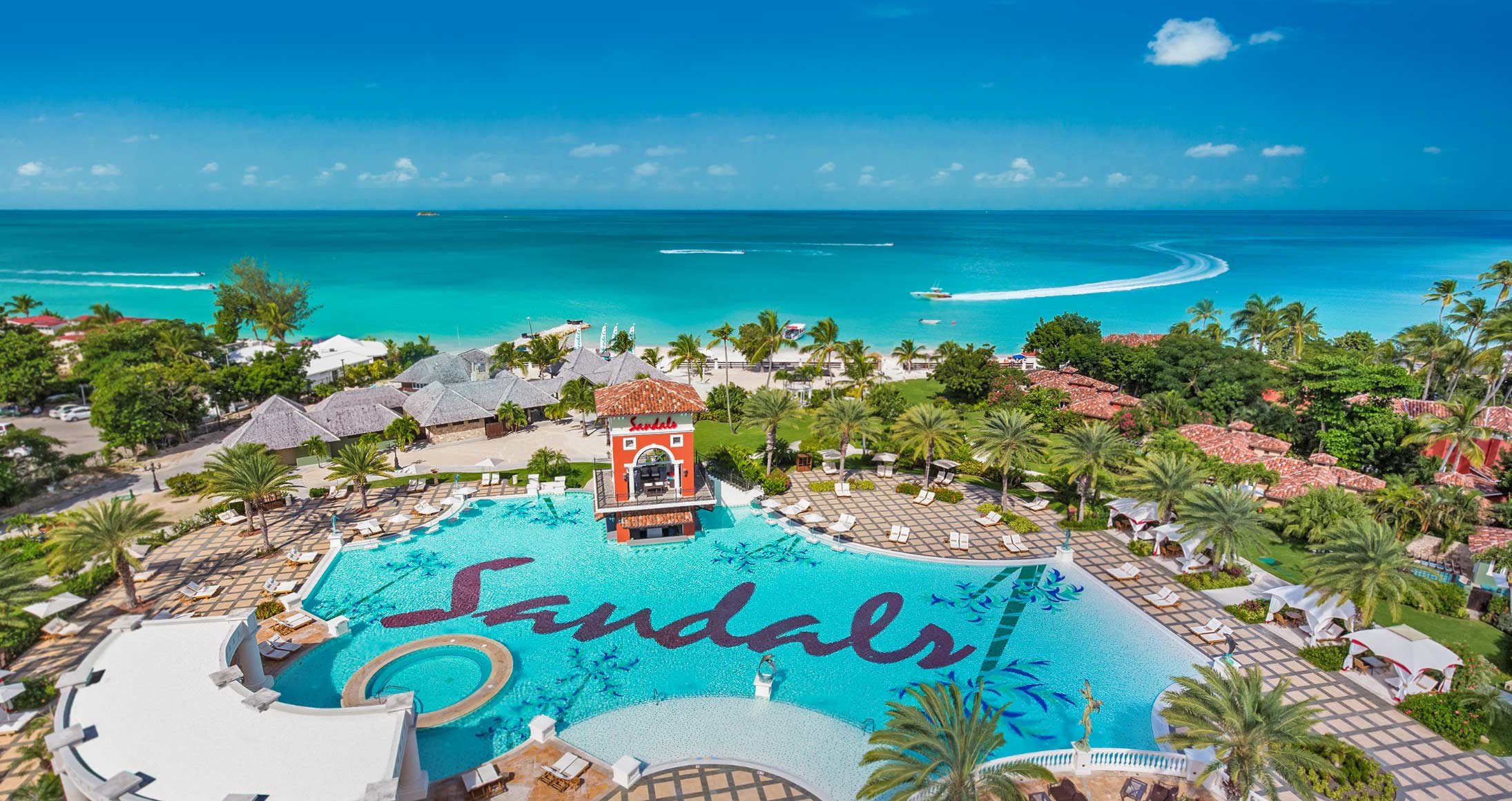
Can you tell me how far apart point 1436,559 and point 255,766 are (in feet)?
122

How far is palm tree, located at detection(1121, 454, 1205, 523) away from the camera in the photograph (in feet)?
89.5

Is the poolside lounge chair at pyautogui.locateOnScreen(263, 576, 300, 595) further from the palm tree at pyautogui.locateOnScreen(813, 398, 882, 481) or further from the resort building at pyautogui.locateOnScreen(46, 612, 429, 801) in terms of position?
the palm tree at pyautogui.locateOnScreen(813, 398, 882, 481)

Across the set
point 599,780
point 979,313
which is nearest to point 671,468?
point 599,780

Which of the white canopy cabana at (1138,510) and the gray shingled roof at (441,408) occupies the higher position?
the gray shingled roof at (441,408)

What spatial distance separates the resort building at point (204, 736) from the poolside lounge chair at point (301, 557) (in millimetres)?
9057

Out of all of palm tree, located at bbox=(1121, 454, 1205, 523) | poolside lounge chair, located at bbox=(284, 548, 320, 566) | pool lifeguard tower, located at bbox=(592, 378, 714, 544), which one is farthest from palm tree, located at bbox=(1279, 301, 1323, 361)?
poolside lounge chair, located at bbox=(284, 548, 320, 566)

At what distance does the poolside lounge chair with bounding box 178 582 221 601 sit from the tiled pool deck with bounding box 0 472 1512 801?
1.10 feet

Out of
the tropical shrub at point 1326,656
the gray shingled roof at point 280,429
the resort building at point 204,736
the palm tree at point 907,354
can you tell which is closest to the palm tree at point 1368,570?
the tropical shrub at point 1326,656

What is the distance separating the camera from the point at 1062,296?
108m

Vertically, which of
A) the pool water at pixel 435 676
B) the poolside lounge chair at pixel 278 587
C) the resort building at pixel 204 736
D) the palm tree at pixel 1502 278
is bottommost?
the pool water at pixel 435 676

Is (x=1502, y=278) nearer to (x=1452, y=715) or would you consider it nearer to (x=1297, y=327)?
(x=1297, y=327)

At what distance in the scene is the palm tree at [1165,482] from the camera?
89.5 ft

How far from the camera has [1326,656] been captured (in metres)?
21.5

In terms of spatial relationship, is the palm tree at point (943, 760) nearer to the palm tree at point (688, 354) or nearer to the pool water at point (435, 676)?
the pool water at point (435, 676)
